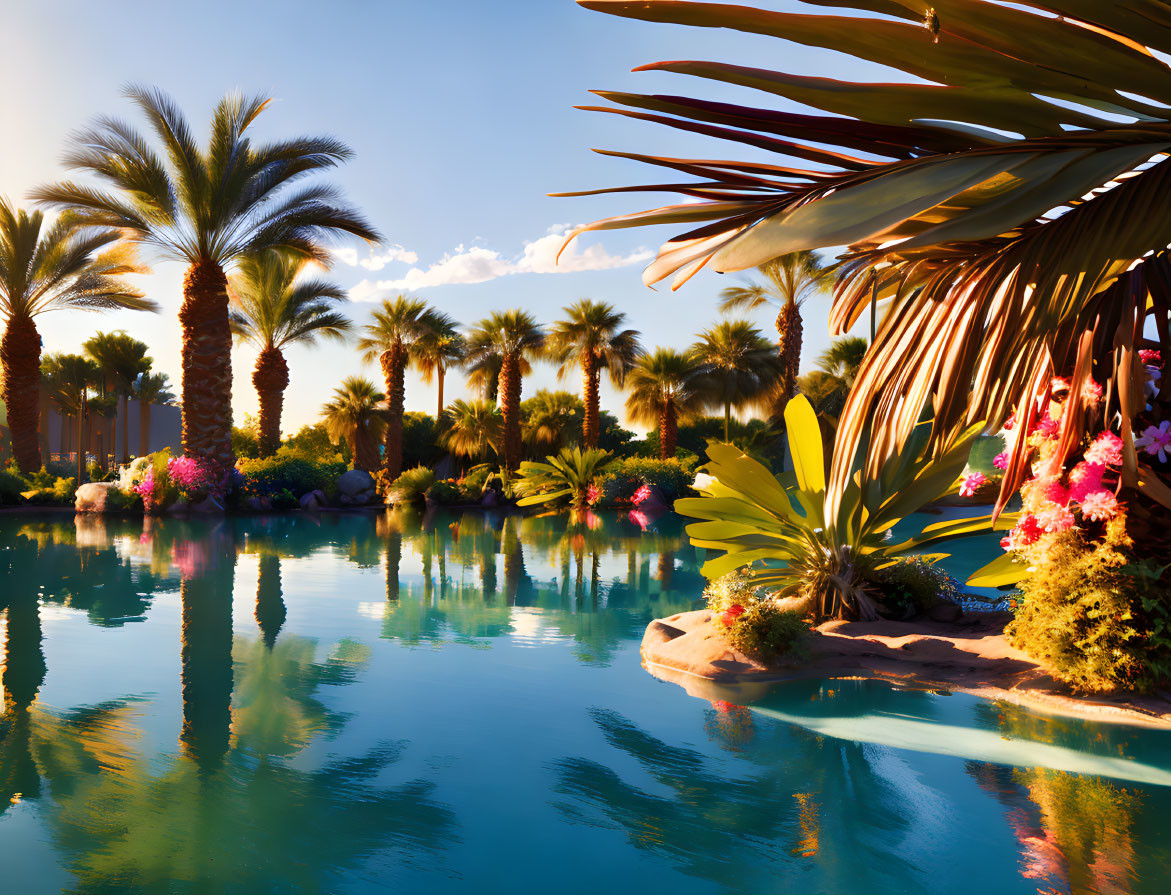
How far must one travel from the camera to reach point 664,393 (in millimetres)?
29875

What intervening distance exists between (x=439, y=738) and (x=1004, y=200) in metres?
3.43

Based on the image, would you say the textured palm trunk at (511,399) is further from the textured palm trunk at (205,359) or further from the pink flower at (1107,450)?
the pink flower at (1107,450)

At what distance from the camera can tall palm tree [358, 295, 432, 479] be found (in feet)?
83.7

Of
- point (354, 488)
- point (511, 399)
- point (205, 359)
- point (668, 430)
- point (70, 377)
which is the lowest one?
point (354, 488)

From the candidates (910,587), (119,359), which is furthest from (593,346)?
(119,359)

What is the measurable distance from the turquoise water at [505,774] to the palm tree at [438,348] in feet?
66.2

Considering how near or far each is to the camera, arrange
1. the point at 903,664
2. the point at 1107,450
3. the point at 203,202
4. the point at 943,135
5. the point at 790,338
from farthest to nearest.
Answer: the point at 790,338, the point at 203,202, the point at 903,664, the point at 1107,450, the point at 943,135

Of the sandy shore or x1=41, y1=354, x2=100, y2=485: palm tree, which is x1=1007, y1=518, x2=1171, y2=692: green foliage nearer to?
the sandy shore

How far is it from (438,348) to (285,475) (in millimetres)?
7786

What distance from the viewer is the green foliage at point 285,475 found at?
19750 millimetres

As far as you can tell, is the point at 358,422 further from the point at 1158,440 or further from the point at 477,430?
the point at 1158,440

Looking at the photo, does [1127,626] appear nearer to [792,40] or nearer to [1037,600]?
[1037,600]

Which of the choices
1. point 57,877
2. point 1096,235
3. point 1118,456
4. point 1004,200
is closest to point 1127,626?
point 1118,456

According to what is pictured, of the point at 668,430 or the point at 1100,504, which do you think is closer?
the point at 1100,504
